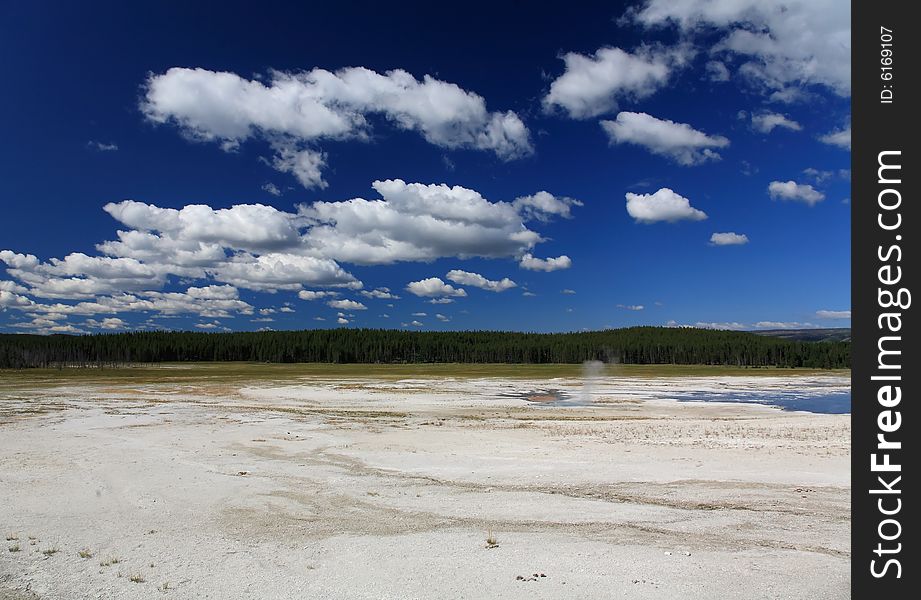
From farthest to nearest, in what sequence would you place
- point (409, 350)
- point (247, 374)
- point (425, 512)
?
1. point (409, 350)
2. point (247, 374)
3. point (425, 512)

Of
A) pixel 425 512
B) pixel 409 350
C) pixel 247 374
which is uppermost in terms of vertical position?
pixel 425 512

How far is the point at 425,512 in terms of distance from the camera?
14234 mm

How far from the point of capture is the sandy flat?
9734 mm

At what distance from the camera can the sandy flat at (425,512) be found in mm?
9734

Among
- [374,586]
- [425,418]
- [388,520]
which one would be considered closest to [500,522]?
[388,520]

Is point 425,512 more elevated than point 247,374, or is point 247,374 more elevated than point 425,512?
point 425,512

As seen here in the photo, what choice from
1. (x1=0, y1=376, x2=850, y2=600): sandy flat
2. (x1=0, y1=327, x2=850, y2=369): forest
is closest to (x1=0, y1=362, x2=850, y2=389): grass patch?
(x1=0, y1=327, x2=850, y2=369): forest

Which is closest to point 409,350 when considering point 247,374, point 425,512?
point 247,374

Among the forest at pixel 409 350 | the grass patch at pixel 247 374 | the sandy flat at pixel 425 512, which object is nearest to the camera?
the sandy flat at pixel 425 512

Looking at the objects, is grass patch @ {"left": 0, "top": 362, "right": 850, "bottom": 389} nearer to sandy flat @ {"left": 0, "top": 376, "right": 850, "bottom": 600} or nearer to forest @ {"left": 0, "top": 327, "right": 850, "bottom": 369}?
forest @ {"left": 0, "top": 327, "right": 850, "bottom": 369}

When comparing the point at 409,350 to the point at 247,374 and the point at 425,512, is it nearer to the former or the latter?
the point at 247,374

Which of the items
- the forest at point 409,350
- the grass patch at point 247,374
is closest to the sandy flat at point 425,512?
the grass patch at point 247,374

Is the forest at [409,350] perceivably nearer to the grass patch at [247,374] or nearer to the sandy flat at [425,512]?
the grass patch at [247,374]
